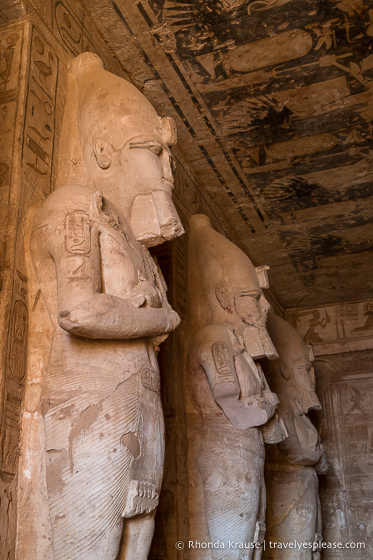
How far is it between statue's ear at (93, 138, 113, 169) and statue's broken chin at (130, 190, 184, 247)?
28cm

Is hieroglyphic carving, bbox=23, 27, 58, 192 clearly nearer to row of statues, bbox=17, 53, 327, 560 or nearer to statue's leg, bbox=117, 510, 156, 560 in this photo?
row of statues, bbox=17, 53, 327, 560

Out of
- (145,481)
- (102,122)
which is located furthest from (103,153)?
(145,481)

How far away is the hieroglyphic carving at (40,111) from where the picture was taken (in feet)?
12.0

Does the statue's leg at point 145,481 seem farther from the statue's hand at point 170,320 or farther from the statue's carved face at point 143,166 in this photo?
the statue's carved face at point 143,166

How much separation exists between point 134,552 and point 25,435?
2.43 feet

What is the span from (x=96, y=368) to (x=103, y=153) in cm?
130

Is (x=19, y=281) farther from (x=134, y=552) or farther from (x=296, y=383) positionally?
(x=296, y=383)

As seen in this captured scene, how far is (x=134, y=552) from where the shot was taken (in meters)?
3.01

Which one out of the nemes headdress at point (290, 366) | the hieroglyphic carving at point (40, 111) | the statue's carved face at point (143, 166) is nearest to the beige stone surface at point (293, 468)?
the nemes headdress at point (290, 366)

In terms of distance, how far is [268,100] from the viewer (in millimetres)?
5949

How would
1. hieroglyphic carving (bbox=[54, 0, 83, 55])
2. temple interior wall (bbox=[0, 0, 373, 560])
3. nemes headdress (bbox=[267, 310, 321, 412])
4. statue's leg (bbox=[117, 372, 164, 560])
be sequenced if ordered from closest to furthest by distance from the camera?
1. statue's leg (bbox=[117, 372, 164, 560])
2. temple interior wall (bbox=[0, 0, 373, 560])
3. hieroglyphic carving (bbox=[54, 0, 83, 55])
4. nemes headdress (bbox=[267, 310, 321, 412])

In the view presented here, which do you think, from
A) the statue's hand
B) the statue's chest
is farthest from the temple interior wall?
the statue's hand

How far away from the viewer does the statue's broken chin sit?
3.55 metres

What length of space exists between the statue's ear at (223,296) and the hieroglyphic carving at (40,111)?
2.01 metres
